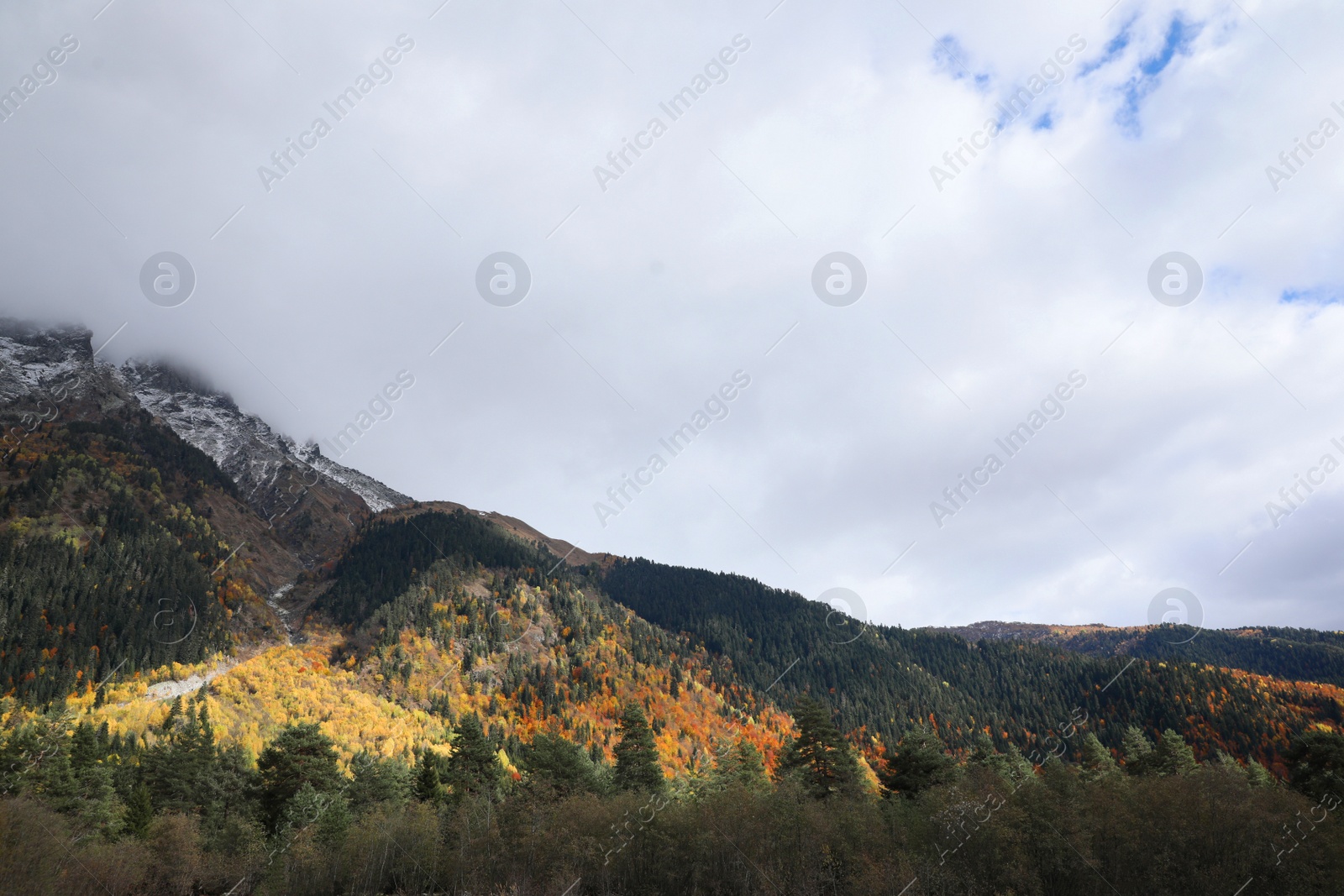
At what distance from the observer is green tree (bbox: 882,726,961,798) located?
60.0 metres

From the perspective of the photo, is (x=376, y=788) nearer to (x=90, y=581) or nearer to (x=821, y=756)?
(x=821, y=756)

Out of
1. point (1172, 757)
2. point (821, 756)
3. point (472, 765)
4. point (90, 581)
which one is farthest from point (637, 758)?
point (90, 581)

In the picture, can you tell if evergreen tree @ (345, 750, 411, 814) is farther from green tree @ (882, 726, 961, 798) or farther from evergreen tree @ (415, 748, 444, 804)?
green tree @ (882, 726, 961, 798)

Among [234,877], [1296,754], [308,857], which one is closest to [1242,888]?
[1296,754]

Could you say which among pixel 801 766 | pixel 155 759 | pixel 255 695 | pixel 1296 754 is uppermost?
pixel 1296 754

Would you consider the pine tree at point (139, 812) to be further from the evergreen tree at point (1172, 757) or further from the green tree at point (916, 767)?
the evergreen tree at point (1172, 757)

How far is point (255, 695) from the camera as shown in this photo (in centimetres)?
12588

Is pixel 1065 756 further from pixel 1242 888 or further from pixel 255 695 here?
pixel 255 695

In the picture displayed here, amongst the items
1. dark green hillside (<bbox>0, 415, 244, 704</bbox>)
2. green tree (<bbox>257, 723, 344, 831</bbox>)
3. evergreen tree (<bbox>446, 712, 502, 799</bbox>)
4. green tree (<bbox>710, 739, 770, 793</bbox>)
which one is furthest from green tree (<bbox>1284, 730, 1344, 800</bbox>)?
dark green hillside (<bbox>0, 415, 244, 704</bbox>)

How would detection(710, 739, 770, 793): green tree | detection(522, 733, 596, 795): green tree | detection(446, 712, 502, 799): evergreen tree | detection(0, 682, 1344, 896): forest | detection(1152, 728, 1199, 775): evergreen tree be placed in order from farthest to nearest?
detection(1152, 728, 1199, 775): evergreen tree
detection(446, 712, 502, 799): evergreen tree
detection(710, 739, 770, 793): green tree
detection(522, 733, 596, 795): green tree
detection(0, 682, 1344, 896): forest

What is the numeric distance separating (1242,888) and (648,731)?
46.3 metres

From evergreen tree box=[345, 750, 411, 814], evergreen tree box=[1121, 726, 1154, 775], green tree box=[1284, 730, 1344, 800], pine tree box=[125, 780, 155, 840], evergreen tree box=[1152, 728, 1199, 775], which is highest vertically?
green tree box=[1284, 730, 1344, 800]

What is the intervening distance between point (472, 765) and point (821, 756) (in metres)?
37.2

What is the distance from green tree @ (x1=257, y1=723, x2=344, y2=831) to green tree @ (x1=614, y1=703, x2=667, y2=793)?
3002 centimetres
